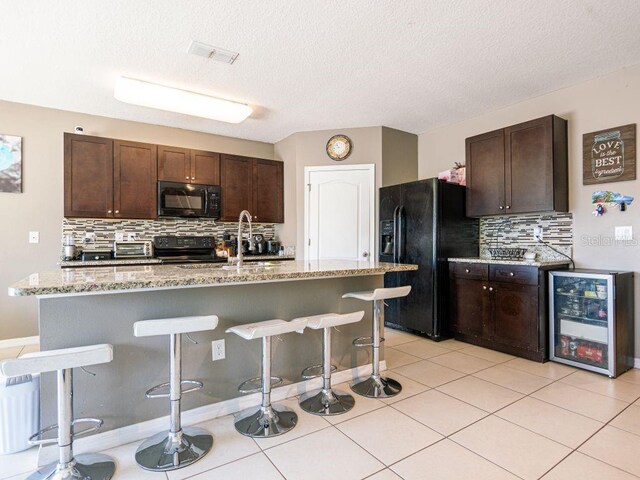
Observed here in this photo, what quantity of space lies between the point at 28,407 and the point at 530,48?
13.5ft

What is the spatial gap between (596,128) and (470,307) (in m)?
2.05

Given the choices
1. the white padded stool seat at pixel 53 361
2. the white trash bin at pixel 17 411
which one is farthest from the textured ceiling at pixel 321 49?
the white trash bin at pixel 17 411

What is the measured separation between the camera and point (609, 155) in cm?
315

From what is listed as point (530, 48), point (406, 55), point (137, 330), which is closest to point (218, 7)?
point (406, 55)

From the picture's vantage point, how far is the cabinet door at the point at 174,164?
430cm

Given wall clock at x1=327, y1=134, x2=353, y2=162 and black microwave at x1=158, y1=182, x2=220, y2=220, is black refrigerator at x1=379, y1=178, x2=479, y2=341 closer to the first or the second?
wall clock at x1=327, y1=134, x2=353, y2=162

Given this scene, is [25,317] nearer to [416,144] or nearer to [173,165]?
[173,165]

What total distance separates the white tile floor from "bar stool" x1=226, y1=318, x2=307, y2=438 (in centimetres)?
6

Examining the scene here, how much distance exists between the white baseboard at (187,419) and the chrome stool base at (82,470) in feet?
0.25

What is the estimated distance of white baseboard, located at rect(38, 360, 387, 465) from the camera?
1875 millimetres

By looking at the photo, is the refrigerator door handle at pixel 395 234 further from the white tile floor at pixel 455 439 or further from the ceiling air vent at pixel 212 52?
the ceiling air vent at pixel 212 52

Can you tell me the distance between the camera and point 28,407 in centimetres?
190

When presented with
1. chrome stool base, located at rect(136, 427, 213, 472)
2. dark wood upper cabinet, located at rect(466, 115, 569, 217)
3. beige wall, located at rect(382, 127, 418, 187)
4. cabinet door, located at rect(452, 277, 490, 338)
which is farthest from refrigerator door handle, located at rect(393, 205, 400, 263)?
chrome stool base, located at rect(136, 427, 213, 472)

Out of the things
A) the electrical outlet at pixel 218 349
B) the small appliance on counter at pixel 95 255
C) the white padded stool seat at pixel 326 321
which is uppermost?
the small appliance on counter at pixel 95 255
